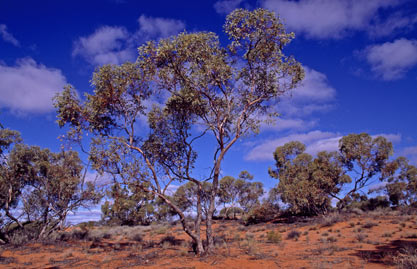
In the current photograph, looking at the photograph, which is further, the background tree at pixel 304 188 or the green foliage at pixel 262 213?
the green foliage at pixel 262 213

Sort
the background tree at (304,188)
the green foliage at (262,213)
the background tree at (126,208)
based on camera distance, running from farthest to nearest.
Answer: the green foliage at (262,213), the background tree at (304,188), the background tree at (126,208)

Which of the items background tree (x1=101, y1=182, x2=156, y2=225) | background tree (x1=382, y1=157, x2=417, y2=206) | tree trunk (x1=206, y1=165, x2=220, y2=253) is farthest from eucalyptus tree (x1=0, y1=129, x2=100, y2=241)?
background tree (x1=382, y1=157, x2=417, y2=206)

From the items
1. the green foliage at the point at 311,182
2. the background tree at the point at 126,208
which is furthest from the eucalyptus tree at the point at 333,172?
the background tree at the point at 126,208

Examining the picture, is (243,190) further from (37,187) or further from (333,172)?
A: (37,187)

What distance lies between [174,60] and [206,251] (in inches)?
410

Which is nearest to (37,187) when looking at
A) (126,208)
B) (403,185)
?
(126,208)

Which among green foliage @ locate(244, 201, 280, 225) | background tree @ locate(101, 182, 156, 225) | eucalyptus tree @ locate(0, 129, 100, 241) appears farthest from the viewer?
green foliage @ locate(244, 201, 280, 225)

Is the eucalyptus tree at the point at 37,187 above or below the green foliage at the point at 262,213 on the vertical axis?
above

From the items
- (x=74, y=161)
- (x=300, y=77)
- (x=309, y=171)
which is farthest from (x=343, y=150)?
(x=74, y=161)

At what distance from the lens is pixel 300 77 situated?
1509 centimetres

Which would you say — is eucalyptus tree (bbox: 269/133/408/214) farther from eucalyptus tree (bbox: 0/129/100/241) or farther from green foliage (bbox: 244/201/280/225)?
eucalyptus tree (bbox: 0/129/100/241)

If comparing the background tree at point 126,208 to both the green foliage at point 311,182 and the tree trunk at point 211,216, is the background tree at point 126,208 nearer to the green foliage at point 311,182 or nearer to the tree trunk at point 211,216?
the tree trunk at point 211,216

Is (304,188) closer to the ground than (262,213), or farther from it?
farther from it

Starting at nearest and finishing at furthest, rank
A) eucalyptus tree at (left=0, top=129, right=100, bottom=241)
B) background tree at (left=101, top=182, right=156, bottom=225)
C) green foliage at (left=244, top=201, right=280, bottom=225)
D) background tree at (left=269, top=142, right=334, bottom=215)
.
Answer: background tree at (left=101, top=182, right=156, bottom=225)
eucalyptus tree at (left=0, top=129, right=100, bottom=241)
background tree at (left=269, top=142, right=334, bottom=215)
green foliage at (left=244, top=201, right=280, bottom=225)
